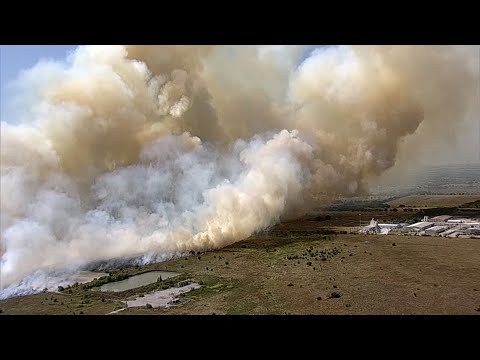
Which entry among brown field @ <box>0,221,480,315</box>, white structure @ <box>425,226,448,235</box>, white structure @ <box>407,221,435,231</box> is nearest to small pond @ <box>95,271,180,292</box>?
brown field @ <box>0,221,480,315</box>

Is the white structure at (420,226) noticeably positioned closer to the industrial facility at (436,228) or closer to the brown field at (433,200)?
the industrial facility at (436,228)

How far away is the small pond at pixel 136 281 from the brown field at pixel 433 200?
1004 inches

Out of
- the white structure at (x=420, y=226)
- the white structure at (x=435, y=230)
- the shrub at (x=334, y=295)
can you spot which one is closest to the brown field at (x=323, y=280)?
the shrub at (x=334, y=295)

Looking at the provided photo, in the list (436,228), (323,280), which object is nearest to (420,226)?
(436,228)

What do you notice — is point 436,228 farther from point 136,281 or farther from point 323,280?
point 136,281

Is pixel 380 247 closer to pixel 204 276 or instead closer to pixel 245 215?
pixel 245 215

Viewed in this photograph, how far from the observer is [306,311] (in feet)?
42.7

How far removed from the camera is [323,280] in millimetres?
16766

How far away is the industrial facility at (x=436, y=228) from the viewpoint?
26.0 m

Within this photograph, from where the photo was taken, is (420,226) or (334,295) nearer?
(334,295)

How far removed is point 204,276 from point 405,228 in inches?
650

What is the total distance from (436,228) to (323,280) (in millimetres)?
14071
